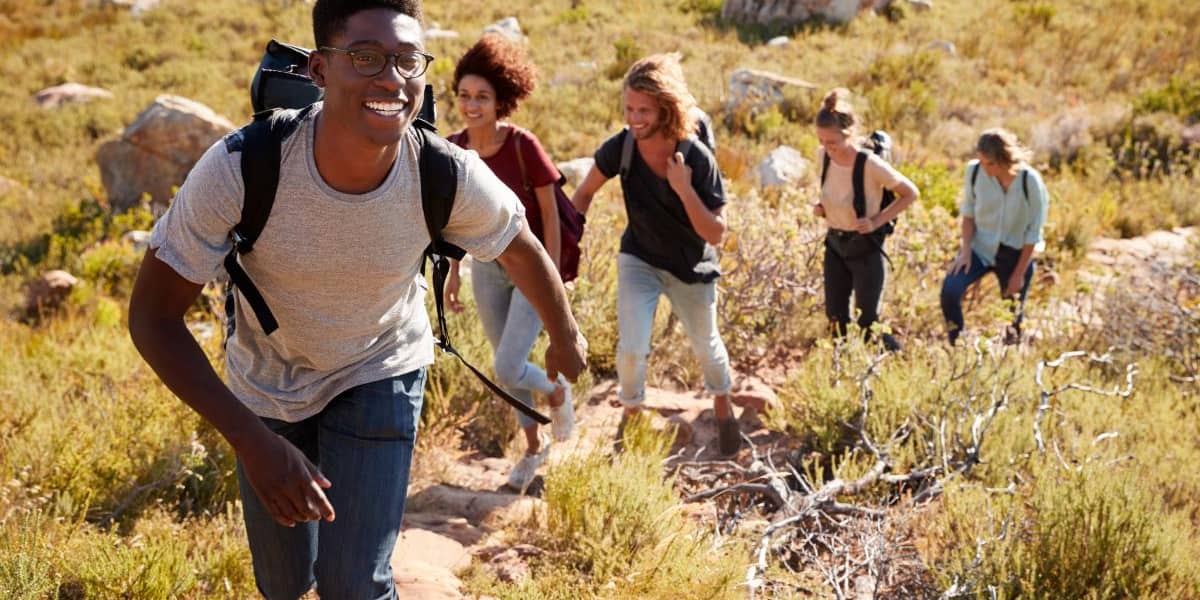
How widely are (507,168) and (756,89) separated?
10.2 m

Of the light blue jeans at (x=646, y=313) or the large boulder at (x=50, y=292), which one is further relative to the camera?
the large boulder at (x=50, y=292)

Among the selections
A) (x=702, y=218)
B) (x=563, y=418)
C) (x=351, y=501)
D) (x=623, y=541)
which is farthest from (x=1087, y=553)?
(x=351, y=501)

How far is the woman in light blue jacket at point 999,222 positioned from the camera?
5.90 meters

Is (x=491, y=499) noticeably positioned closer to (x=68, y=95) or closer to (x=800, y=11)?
(x=68, y=95)

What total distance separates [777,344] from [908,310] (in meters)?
0.93

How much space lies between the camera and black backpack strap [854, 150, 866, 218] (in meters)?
5.25

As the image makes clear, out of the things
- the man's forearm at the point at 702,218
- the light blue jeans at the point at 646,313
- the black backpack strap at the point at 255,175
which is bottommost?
the light blue jeans at the point at 646,313

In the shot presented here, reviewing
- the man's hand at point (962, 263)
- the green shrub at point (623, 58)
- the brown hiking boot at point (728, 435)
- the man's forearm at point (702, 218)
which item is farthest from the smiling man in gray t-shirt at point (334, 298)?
the green shrub at point (623, 58)

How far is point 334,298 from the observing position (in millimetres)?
2348

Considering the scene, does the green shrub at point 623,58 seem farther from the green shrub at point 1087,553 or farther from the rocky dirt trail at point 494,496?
the green shrub at point 1087,553

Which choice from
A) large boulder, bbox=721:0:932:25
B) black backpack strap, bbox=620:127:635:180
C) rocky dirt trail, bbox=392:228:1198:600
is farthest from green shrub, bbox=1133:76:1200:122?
black backpack strap, bbox=620:127:635:180

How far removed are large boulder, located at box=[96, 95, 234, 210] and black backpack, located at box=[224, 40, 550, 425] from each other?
10.5 m

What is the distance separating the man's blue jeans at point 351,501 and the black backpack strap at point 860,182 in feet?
10.8

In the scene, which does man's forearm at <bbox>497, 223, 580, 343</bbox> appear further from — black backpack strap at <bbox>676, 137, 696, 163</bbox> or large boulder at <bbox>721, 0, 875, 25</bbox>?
large boulder at <bbox>721, 0, 875, 25</bbox>
